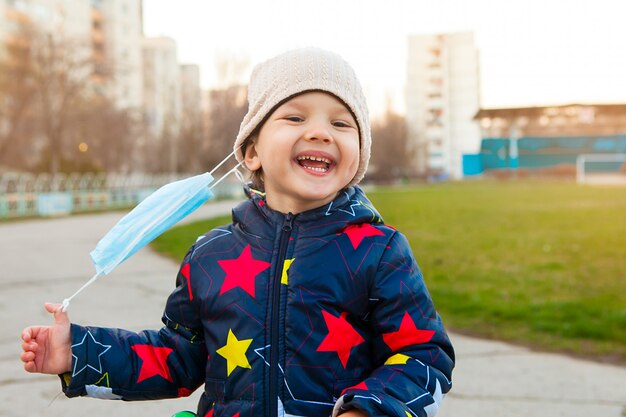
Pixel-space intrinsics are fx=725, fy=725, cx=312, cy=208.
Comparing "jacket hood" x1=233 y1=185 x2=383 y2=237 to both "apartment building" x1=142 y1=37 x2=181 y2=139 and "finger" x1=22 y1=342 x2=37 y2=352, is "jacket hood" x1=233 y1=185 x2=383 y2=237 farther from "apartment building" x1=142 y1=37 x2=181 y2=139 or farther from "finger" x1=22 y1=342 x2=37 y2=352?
"apartment building" x1=142 y1=37 x2=181 y2=139

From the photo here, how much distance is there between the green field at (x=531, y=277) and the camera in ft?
14.6

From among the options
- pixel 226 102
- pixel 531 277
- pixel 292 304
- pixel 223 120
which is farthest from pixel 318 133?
pixel 223 120

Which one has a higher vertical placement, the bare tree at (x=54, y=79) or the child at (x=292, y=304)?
the bare tree at (x=54, y=79)

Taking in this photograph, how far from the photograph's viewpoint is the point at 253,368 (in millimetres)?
1589

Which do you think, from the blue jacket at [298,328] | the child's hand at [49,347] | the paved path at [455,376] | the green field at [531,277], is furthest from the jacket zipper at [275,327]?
the green field at [531,277]

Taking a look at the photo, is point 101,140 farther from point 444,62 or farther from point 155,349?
point 444,62

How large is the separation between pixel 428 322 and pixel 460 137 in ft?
301

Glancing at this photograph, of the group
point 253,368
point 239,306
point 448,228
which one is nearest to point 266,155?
point 239,306

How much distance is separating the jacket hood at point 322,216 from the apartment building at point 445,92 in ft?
290

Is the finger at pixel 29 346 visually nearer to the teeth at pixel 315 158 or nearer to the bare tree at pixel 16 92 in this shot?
the teeth at pixel 315 158

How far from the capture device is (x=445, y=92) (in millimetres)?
91625

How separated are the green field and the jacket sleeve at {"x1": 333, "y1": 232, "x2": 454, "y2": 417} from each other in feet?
8.98

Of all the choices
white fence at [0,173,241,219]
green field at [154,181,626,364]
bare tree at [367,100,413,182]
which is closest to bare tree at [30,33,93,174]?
white fence at [0,173,241,219]

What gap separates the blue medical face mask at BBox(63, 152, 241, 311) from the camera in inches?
64.9
